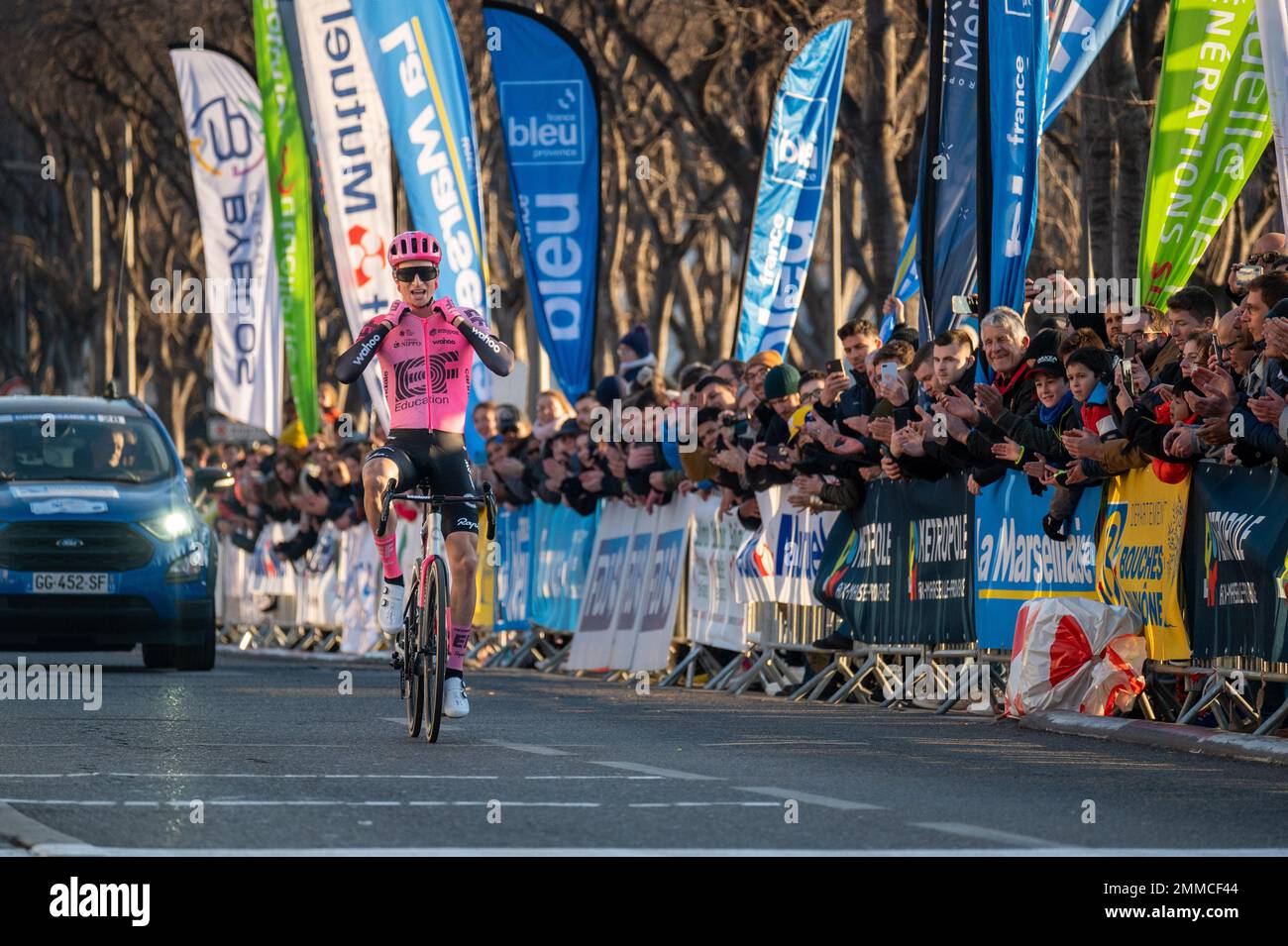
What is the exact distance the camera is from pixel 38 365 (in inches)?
2616

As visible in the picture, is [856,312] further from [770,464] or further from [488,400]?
[770,464]

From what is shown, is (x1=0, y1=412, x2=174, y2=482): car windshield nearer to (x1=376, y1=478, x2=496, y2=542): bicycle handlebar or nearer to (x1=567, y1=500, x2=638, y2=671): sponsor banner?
(x1=567, y1=500, x2=638, y2=671): sponsor banner

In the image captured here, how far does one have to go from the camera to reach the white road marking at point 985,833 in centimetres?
806

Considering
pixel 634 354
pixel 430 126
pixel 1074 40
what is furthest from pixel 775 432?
pixel 430 126

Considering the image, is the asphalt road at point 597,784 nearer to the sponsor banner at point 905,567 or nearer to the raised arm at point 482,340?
the sponsor banner at point 905,567

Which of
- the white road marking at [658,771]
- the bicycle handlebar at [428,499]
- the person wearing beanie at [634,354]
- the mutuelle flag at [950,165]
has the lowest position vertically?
the white road marking at [658,771]

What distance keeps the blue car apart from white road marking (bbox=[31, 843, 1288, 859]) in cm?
1159

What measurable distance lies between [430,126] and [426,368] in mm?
11164

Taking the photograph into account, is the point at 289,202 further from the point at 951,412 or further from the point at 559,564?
the point at 951,412

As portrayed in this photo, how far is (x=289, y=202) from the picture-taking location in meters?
29.2

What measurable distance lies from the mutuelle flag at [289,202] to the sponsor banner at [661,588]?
9482 millimetres

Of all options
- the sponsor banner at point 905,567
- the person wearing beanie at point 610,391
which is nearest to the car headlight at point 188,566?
the person wearing beanie at point 610,391

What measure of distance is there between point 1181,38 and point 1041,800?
29.7 ft
